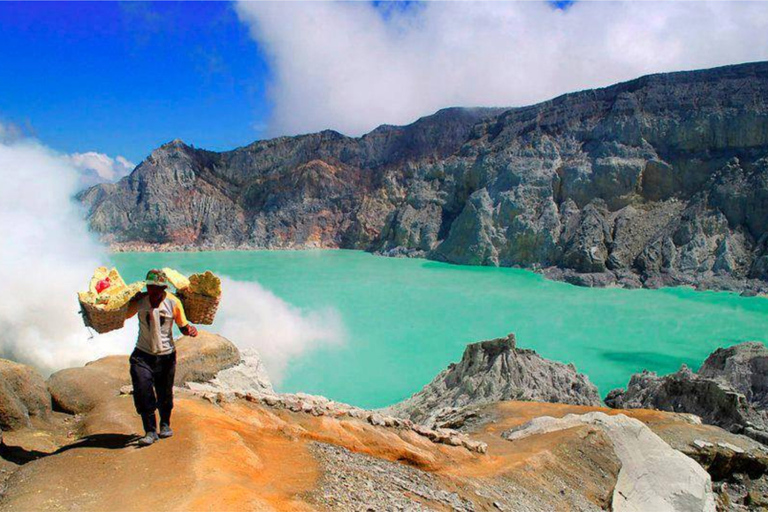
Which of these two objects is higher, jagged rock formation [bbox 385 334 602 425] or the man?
the man

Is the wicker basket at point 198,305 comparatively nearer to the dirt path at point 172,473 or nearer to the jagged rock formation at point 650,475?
the dirt path at point 172,473

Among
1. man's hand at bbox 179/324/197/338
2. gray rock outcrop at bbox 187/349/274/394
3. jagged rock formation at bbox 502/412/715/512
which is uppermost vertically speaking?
man's hand at bbox 179/324/197/338

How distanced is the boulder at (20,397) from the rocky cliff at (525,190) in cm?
4072

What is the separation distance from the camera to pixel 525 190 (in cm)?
5578

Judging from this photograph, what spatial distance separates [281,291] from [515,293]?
16.3 meters

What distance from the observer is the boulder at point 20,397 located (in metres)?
5.81

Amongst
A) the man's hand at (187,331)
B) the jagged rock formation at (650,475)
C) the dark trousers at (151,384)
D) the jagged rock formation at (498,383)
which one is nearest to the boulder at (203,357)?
the dark trousers at (151,384)

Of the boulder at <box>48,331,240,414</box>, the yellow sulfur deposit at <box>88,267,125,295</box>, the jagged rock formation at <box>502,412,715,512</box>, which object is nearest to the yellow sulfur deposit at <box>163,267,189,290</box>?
the yellow sulfur deposit at <box>88,267,125,295</box>

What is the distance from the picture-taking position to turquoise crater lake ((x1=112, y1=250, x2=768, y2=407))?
19.5 metres

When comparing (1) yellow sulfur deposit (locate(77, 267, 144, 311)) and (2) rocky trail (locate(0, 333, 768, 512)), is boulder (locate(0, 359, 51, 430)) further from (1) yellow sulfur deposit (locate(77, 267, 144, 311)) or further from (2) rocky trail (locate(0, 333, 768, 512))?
(1) yellow sulfur deposit (locate(77, 267, 144, 311))

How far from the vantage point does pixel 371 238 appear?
7538 centimetres

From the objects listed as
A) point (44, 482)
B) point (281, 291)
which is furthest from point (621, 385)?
point (281, 291)

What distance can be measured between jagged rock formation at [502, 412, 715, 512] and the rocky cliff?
34.4 metres

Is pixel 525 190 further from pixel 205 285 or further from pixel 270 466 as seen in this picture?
pixel 270 466
